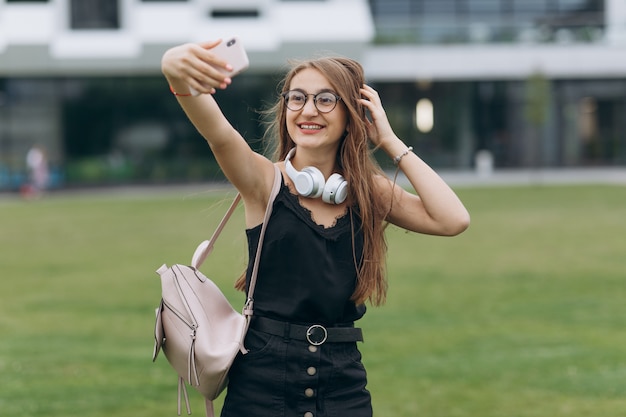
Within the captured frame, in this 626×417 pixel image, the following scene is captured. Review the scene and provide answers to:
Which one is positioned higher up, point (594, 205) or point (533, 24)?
point (533, 24)

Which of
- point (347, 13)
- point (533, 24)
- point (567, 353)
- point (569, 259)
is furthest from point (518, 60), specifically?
point (567, 353)

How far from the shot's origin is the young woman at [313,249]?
117 inches

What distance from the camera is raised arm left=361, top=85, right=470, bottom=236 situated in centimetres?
319

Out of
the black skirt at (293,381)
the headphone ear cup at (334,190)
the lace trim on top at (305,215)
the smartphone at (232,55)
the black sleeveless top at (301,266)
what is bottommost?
the black skirt at (293,381)

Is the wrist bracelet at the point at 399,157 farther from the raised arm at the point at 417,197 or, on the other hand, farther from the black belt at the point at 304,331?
the black belt at the point at 304,331

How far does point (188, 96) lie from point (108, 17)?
127 feet

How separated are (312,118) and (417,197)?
0.50m

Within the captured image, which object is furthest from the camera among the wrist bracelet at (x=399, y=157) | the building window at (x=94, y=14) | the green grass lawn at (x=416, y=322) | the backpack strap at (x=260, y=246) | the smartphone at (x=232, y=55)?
the building window at (x=94, y=14)

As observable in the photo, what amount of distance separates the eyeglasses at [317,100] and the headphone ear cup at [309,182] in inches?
7.6

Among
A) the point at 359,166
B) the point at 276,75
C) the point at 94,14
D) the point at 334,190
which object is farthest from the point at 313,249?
the point at 94,14

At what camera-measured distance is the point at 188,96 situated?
2693 millimetres

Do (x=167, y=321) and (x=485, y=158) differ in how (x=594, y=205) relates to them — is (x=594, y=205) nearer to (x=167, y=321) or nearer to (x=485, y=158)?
(x=485, y=158)

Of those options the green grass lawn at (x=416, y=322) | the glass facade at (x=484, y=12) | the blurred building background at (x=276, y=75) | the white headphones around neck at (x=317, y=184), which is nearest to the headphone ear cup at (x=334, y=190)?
the white headphones around neck at (x=317, y=184)

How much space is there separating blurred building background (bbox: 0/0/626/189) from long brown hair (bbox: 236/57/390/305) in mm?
35530
